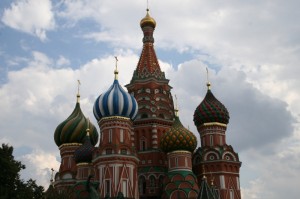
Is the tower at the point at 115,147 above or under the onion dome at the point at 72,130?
under

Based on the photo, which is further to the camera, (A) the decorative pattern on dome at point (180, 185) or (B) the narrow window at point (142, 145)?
(B) the narrow window at point (142, 145)

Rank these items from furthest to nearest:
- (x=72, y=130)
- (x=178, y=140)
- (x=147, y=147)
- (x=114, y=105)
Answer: (x=72, y=130) < (x=147, y=147) < (x=178, y=140) < (x=114, y=105)

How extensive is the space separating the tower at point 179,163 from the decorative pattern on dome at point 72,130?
364 inches

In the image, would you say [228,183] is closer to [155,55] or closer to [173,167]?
[173,167]

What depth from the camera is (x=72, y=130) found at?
42125mm

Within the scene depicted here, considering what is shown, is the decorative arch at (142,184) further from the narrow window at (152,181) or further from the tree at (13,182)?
the tree at (13,182)

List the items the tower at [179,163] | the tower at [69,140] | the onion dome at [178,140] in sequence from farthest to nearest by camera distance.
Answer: the tower at [69,140], the onion dome at [178,140], the tower at [179,163]

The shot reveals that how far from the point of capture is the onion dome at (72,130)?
4212 centimetres

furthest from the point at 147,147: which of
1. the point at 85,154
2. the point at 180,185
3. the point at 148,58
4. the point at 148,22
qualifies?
the point at 148,22

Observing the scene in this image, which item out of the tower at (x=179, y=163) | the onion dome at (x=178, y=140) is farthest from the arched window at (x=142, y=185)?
the onion dome at (x=178, y=140)

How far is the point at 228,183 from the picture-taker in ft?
122

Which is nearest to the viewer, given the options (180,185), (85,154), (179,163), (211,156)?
(180,185)

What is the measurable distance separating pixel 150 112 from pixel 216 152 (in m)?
6.63

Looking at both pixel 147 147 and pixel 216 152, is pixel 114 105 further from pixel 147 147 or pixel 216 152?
pixel 216 152
